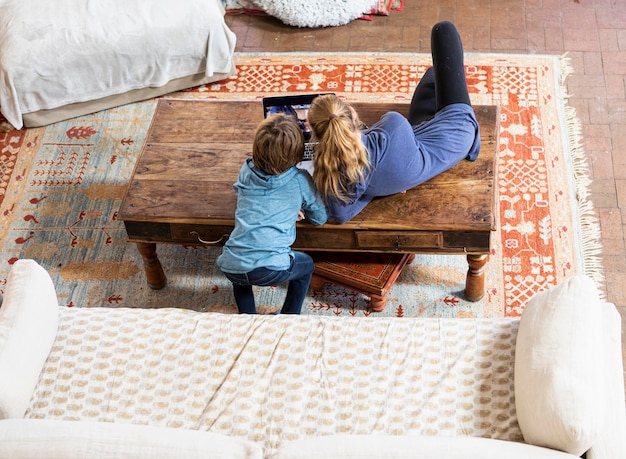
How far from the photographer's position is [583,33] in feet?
15.0

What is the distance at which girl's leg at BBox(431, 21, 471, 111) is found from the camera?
341 cm

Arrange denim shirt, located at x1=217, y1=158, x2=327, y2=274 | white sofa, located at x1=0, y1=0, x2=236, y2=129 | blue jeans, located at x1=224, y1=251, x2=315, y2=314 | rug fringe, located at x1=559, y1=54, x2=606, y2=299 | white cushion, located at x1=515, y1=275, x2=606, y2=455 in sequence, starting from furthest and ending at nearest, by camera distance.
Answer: white sofa, located at x1=0, y1=0, x2=236, y2=129 → rug fringe, located at x1=559, y1=54, x2=606, y2=299 → blue jeans, located at x1=224, y1=251, x2=315, y2=314 → denim shirt, located at x1=217, y1=158, x2=327, y2=274 → white cushion, located at x1=515, y1=275, x2=606, y2=455

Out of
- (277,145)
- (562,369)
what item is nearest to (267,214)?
(277,145)

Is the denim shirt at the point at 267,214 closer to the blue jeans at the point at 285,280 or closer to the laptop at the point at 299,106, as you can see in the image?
the blue jeans at the point at 285,280

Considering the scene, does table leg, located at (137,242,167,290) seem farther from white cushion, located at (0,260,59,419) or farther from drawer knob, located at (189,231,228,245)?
white cushion, located at (0,260,59,419)

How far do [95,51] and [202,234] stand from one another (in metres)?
1.41

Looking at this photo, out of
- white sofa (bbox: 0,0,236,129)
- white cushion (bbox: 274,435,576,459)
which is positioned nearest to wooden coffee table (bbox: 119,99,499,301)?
white sofa (bbox: 0,0,236,129)

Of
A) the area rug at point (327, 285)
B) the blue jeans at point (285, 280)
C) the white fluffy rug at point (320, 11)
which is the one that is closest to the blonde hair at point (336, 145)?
the blue jeans at point (285, 280)

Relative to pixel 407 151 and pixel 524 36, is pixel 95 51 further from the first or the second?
pixel 524 36

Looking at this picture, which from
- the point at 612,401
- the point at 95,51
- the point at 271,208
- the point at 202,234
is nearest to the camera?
the point at 612,401

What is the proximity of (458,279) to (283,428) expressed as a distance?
1.26 meters

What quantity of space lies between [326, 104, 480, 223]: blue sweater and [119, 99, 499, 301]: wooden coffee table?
2.3 inches

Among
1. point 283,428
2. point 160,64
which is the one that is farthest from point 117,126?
point 283,428

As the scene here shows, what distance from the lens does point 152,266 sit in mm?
3510
